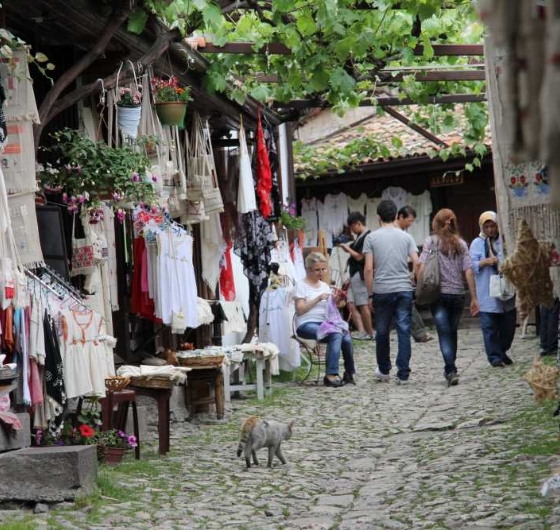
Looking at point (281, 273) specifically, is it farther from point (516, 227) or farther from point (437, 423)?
point (516, 227)

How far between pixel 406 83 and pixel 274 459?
6871 millimetres

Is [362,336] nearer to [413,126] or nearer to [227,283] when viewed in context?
[413,126]

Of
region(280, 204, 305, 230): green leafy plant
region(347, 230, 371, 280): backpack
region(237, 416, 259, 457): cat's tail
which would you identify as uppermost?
region(280, 204, 305, 230): green leafy plant

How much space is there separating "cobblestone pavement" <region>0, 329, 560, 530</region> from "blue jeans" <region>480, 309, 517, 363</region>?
1153mm

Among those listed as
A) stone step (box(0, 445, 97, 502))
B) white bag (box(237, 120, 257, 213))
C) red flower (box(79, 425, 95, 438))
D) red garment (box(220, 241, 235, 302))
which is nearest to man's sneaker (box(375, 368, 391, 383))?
red garment (box(220, 241, 235, 302))

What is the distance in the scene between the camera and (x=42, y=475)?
23.8 ft

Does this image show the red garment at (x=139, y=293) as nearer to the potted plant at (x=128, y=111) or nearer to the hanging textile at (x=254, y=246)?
the potted plant at (x=128, y=111)

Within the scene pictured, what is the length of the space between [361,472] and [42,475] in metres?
2.35

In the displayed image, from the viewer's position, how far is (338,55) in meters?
11.1

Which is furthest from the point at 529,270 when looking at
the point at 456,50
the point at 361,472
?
the point at 456,50

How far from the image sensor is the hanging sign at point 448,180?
24.2 m

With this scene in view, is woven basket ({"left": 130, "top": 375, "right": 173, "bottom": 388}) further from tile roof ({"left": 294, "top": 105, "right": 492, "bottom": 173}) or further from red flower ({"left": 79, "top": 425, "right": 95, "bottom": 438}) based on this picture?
tile roof ({"left": 294, "top": 105, "right": 492, "bottom": 173})

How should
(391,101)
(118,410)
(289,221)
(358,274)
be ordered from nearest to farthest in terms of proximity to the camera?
1. (118,410)
2. (391,101)
3. (289,221)
4. (358,274)

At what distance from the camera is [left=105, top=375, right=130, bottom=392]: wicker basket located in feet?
28.6
